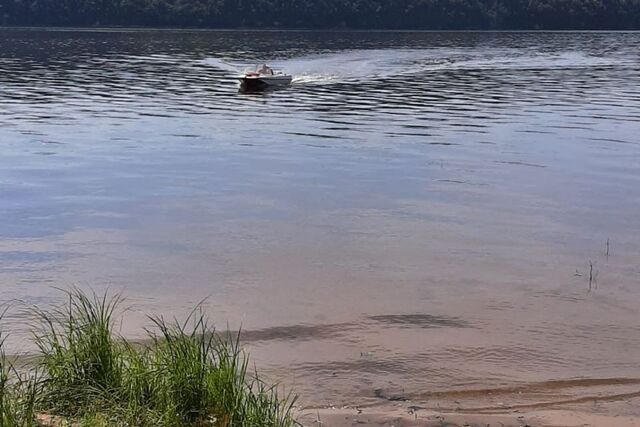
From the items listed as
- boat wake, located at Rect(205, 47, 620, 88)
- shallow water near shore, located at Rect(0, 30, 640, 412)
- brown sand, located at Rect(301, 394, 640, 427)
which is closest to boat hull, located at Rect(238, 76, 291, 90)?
shallow water near shore, located at Rect(0, 30, 640, 412)

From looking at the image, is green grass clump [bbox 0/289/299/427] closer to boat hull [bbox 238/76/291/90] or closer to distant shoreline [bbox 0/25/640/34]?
boat hull [bbox 238/76/291/90]

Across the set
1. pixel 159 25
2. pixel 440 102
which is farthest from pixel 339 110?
pixel 159 25

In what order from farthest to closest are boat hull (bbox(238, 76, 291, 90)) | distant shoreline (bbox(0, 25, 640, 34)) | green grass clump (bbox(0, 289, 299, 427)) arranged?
distant shoreline (bbox(0, 25, 640, 34)) < boat hull (bbox(238, 76, 291, 90)) < green grass clump (bbox(0, 289, 299, 427))

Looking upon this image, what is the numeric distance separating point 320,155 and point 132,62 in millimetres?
40659

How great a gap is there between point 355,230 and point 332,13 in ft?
385

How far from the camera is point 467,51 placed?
249ft

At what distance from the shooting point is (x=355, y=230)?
15.8m

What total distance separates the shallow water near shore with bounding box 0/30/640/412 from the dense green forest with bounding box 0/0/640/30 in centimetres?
9494

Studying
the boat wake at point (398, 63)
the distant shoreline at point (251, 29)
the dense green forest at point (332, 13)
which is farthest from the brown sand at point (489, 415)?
the dense green forest at point (332, 13)

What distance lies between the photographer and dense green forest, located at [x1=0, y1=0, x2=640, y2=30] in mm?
128125

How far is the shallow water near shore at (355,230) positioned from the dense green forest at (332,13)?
94938 mm

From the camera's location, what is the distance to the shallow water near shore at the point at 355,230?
10.4 meters

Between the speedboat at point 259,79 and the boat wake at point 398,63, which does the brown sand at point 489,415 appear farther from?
the boat wake at point 398,63

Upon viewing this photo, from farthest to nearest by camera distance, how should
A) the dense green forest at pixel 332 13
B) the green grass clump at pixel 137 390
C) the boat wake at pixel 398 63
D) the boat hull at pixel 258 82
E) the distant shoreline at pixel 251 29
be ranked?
the dense green forest at pixel 332 13 → the distant shoreline at pixel 251 29 → the boat wake at pixel 398 63 → the boat hull at pixel 258 82 → the green grass clump at pixel 137 390
